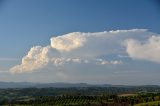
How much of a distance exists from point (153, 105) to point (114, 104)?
24523mm

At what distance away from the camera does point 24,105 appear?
488 ft

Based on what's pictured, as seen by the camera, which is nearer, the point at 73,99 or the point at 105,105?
the point at 105,105

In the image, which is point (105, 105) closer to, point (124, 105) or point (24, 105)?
point (124, 105)

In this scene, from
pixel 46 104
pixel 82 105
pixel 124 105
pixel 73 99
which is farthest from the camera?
pixel 73 99

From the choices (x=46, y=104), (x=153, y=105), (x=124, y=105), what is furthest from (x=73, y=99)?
(x=153, y=105)

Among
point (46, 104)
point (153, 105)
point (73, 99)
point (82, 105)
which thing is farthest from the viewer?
point (73, 99)

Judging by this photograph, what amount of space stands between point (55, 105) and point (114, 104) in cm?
2534

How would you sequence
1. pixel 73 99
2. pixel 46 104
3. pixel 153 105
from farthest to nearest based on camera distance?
1. pixel 73 99
2. pixel 46 104
3. pixel 153 105

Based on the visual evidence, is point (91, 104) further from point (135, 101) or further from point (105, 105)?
point (135, 101)

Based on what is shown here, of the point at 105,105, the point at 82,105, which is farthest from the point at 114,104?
the point at 82,105

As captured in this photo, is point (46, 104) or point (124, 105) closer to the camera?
point (124, 105)

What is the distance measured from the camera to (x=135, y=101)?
5251 inches

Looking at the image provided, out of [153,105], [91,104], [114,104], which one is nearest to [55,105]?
[91,104]

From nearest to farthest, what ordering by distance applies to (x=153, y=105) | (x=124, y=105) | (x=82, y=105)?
(x=153, y=105)
(x=124, y=105)
(x=82, y=105)
